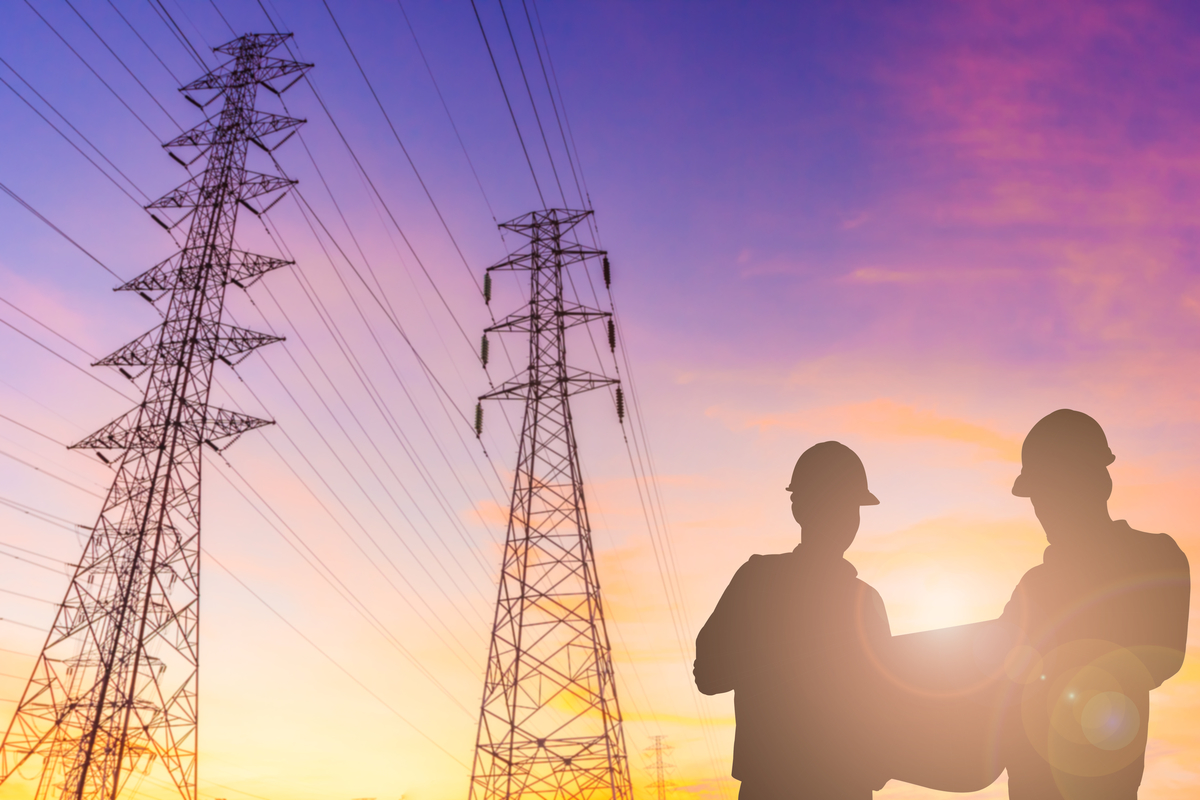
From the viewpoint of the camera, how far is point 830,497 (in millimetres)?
1480

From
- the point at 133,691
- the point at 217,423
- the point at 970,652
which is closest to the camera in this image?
the point at 970,652

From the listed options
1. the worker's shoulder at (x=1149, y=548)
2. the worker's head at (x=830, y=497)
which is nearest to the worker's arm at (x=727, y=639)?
the worker's head at (x=830, y=497)

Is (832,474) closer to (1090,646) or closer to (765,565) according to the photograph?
(765,565)

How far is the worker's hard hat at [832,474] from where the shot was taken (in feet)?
4.78

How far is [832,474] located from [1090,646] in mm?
455

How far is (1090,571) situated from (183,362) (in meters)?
28.0

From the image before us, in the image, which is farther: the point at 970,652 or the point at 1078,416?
the point at 1078,416

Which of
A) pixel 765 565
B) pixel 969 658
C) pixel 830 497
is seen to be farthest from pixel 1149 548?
pixel 765 565

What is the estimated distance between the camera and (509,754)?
2364 centimetres

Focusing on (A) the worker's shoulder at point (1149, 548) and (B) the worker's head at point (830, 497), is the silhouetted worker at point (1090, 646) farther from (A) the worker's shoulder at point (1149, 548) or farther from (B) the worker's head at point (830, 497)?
(B) the worker's head at point (830, 497)

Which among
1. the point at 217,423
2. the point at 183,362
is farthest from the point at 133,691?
the point at 183,362

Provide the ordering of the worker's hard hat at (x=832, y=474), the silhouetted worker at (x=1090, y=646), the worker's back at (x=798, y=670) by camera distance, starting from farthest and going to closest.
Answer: the worker's hard hat at (x=832, y=474) < the worker's back at (x=798, y=670) < the silhouetted worker at (x=1090, y=646)

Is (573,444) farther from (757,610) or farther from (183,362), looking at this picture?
(757,610)

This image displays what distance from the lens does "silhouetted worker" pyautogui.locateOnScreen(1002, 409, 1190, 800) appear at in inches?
49.1
